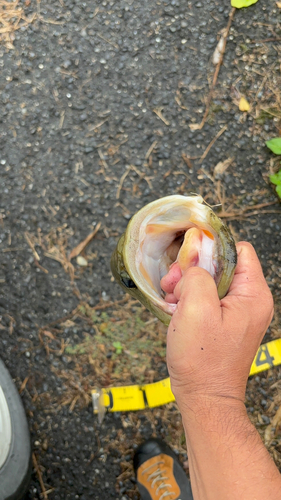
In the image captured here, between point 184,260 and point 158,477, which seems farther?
point 158,477

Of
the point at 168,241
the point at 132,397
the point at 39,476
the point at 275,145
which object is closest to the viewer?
the point at 168,241

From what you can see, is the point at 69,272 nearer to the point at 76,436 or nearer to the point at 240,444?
the point at 76,436

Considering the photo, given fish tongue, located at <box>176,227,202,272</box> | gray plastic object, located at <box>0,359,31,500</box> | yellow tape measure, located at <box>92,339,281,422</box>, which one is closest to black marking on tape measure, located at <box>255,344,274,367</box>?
yellow tape measure, located at <box>92,339,281,422</box>

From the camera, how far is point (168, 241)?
1869mm

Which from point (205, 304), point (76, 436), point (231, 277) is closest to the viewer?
point (205, 304)

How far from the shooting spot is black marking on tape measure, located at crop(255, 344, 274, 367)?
3.05 metres

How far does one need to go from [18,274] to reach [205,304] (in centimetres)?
196

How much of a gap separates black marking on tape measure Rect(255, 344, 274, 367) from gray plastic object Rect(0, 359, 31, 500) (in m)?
1.89

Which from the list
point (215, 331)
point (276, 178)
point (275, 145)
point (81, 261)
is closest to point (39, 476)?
point (81, 261)

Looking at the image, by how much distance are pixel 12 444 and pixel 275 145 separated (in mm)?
→ 3091

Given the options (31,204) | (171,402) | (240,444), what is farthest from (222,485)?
(31,204)

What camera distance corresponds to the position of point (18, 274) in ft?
9.82

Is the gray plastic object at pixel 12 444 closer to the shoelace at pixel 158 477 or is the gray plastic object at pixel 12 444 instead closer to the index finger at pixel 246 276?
the shoelace at pixel 158 477

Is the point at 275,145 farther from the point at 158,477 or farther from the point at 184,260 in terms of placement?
the point at 158,477
